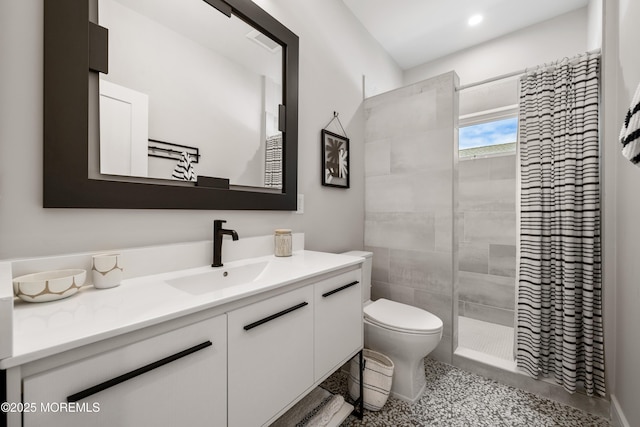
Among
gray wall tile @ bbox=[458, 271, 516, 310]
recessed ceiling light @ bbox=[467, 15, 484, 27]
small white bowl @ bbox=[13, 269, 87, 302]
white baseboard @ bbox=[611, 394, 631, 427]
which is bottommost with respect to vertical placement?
white baseboard @ bbox=[611, 394, 631, 427]

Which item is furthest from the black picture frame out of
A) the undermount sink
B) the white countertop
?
the white countertop

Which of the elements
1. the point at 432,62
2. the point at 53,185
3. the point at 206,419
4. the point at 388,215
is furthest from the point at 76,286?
the point at 432,62

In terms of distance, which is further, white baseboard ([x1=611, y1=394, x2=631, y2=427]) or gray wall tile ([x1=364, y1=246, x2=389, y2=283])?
gray wall tile ([x1=364, y1=246, x2=389, y2=283])

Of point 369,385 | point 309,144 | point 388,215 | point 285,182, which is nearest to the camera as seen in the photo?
point 369,385

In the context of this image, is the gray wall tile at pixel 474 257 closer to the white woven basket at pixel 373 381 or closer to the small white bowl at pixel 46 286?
the white woven basket at pixel 373 381

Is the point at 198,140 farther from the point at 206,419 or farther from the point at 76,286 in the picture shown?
the point at 206,419

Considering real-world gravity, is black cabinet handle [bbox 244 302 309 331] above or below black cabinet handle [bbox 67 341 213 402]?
above

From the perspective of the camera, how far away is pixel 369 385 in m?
1.50

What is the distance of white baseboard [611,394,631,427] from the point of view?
126 cm

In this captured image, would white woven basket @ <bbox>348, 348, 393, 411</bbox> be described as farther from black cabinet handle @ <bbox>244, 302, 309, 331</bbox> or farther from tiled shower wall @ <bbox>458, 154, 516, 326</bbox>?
tiled shower wall @ <bbox>458, 154, 516, 326</bbox>

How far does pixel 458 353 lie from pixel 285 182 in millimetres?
1699

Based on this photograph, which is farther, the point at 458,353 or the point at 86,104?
the point at 458,353

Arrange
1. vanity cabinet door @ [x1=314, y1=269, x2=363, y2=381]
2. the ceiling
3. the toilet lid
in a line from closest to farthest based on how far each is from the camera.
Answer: vanity cabinet door @ [x1=314, y1=269, x2=363, y2=381] → the toilet lid → the ceiling

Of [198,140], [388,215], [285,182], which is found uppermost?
[198,140]
